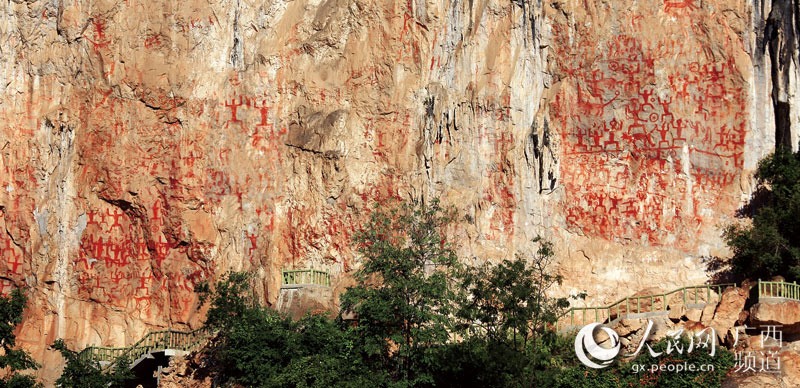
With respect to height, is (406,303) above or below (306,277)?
below

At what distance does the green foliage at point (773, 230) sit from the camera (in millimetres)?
29156

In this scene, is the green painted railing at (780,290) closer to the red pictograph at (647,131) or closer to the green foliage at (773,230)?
the green foliage at (773,230)

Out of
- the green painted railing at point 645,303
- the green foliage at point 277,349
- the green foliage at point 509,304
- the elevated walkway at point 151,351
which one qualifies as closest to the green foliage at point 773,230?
the green painted railing at point 645,303

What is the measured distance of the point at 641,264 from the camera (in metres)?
31.4

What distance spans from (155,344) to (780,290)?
17254 millimetres

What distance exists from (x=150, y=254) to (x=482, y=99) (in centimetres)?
1119

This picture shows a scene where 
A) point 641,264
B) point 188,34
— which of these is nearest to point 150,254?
point 188,34

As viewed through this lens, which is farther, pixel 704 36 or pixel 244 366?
pixel 704 36

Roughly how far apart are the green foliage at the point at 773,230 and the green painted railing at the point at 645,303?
94 centimetres

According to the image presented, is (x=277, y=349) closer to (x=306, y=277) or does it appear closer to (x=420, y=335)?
(x=306, y=277)

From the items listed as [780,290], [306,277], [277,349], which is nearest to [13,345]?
[277,349]

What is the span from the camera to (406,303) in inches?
1091

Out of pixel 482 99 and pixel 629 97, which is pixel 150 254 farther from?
pixel 629 97

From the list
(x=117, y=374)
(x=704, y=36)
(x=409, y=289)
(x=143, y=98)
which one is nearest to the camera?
(x=409, y=289)
